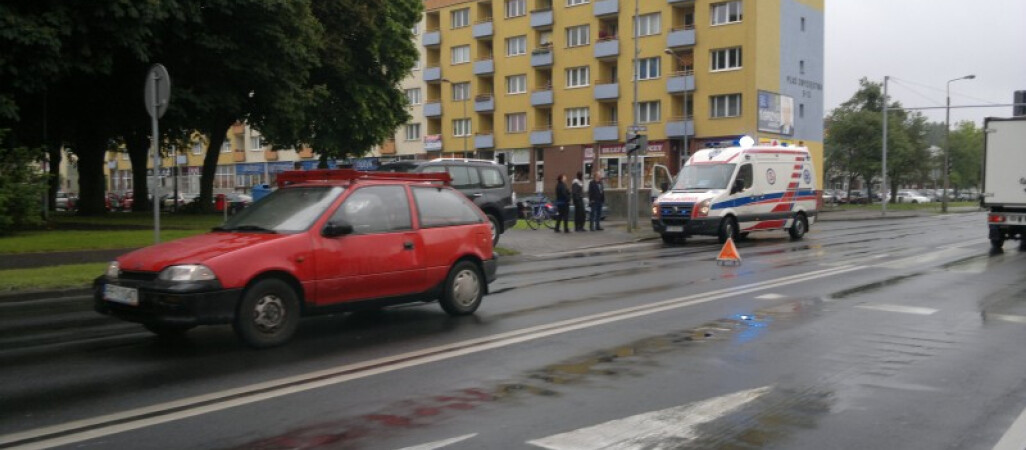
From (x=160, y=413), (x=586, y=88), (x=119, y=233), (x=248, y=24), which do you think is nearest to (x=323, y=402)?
(x=160, y=413)

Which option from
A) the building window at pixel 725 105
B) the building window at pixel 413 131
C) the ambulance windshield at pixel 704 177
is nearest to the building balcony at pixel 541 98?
the building window at pixel 725 105

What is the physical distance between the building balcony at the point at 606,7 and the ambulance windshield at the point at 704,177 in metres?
37.4

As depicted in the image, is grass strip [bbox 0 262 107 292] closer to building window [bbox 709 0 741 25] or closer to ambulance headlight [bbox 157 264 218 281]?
ambulance headlight [bbox 157 264 218 281]

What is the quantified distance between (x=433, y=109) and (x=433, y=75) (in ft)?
9.14

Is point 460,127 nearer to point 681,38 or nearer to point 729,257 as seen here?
point 681,38

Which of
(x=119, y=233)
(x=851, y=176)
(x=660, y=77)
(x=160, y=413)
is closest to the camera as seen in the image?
(x=160, y=413)

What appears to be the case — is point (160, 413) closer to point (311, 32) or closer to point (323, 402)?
point (323, 402)

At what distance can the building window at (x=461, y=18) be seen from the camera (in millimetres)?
68125

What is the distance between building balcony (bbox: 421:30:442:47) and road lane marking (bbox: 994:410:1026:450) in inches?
2657

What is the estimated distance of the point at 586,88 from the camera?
60.1 meters

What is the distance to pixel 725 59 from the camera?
5288 centimetres

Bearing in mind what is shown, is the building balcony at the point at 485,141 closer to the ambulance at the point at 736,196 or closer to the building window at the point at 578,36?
the building window at the point at 578,36

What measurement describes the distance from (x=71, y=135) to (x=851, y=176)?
58.8 meters

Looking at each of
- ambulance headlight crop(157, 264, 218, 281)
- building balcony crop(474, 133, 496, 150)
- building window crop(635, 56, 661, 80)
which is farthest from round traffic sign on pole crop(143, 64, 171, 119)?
building balcony crop(474, 133, 496, 150)
